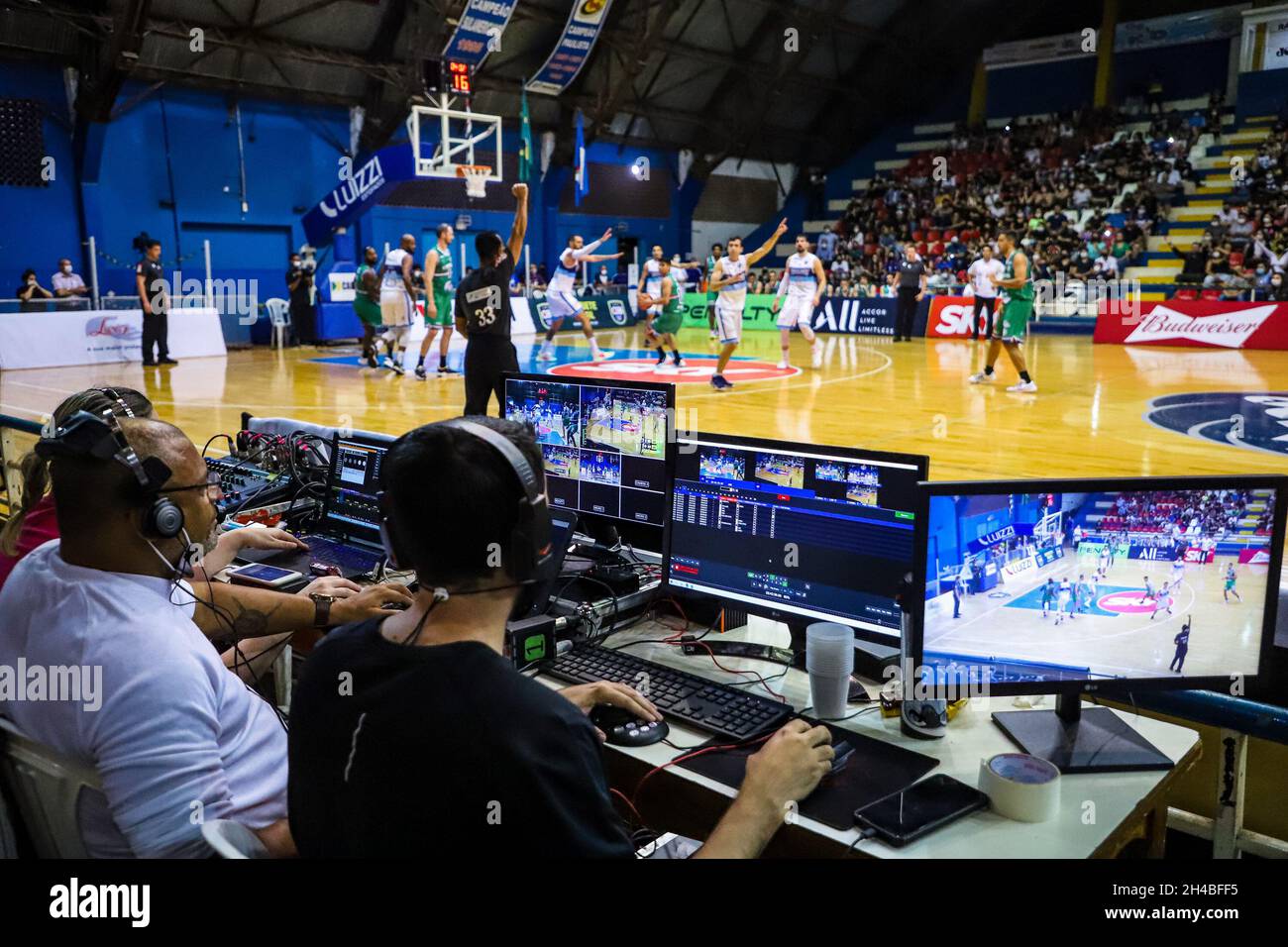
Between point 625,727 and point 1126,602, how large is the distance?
3.32 feet

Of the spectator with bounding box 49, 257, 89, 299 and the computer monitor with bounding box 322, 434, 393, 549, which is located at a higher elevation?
the spectator with bounding box 49, 257, 89, 299

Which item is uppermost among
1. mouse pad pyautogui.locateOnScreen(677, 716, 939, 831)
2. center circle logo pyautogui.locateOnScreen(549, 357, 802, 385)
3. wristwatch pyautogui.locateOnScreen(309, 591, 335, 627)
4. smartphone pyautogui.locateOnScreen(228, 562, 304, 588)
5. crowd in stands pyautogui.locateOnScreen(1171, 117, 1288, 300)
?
crowd in stands pyautogui.locateOnScreen(1171, 117, 1288, 300)

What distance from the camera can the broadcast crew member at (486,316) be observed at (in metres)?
6.33

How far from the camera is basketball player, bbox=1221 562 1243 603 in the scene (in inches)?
73.1

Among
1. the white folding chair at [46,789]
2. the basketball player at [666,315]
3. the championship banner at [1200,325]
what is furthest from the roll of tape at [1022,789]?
the championship banner at [1200,325]

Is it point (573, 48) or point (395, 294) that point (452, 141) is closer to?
point (573, 48)

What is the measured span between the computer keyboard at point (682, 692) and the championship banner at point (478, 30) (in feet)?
54.2

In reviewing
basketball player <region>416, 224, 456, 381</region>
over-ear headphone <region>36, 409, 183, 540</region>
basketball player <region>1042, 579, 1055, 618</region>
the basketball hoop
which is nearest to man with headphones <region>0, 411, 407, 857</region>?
over-ear headphone <region>36, 409, 183, 540</region>

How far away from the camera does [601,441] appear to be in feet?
9.83

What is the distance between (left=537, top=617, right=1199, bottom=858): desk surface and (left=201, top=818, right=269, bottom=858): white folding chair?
0.69 m

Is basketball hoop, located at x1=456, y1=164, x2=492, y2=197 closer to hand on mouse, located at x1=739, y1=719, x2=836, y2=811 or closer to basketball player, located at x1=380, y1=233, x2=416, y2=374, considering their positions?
basketball player, located at x1=380, y1=233, x2=416, y2=374

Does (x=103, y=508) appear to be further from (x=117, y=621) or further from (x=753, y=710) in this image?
(x=753, y=710)

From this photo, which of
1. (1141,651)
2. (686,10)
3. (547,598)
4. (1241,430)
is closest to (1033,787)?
(1141,651)
